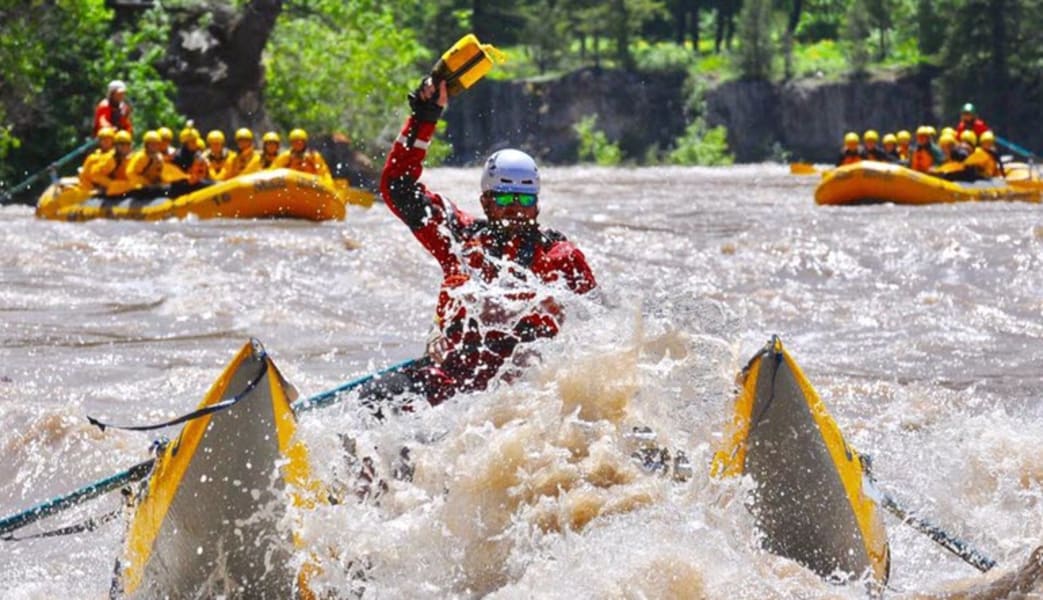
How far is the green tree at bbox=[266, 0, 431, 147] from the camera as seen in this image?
26828 mm

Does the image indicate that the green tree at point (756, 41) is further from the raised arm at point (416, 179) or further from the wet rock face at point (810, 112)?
the raised arm at point (416, 179)

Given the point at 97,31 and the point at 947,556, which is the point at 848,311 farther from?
the point at 97,31

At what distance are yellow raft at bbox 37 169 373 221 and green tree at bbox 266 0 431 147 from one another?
882 cm

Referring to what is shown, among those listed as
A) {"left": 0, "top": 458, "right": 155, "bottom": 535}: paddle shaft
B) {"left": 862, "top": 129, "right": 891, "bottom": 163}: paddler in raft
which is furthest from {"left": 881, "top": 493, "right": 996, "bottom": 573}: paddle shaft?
{"left": 862, "top": 129, "right": 891, "bottom": 163}: paddler in raft

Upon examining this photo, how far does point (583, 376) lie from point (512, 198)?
2.32 feet

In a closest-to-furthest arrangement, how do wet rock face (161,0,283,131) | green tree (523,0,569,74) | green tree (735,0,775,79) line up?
wet rock face (161,0,283,131) < green tree (735,0,775,79) < green tree (523,0,569,74)

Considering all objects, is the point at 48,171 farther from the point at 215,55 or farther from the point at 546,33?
the point at 546,33

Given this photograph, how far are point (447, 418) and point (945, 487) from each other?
2.73m

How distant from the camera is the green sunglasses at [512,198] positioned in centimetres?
501

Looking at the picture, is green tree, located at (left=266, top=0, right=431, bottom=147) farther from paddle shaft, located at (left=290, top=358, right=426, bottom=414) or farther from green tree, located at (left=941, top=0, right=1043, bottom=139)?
paddle shaft, located at (left=290, top=358, right=426, bottom=414)

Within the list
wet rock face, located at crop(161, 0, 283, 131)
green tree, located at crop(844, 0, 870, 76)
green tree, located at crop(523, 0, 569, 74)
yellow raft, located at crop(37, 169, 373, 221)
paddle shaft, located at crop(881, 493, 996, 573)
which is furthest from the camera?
green tree, located at crop(523, 0, 569, 74)

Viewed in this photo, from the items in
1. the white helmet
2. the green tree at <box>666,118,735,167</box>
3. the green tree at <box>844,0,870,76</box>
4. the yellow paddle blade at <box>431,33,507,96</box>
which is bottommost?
the green tree at <box>666,118,735,167</box>

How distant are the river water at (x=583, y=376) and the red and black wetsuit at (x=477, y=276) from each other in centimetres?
18

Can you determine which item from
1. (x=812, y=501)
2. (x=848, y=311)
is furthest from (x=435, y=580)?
(x=848, y=311)
